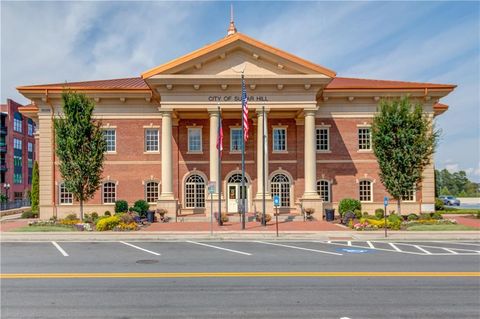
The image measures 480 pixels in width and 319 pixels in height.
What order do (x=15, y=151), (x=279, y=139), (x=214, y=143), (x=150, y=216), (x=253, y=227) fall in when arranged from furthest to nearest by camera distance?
(x=15, y=151) < (x=279, y=139) < (x=214, y=143) < (x=150, y=216) < (x=253, y=227)

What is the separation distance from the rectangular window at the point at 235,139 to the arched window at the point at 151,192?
6.87 metres

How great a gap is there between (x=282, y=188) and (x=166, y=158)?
9.70 meters

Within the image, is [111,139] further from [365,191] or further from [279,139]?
[365,191]

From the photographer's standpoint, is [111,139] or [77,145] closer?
[77,145]

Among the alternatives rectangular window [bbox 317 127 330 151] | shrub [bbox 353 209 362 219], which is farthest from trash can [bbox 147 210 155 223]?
shrub [bbox 353 209 362 219]

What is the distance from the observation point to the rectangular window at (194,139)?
31328 millimetres

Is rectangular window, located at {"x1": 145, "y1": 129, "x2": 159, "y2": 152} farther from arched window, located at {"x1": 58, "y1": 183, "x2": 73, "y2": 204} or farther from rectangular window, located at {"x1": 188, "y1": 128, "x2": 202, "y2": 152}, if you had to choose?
arched window, located at {"x1": 58, "y1": 183, "x2": 73, "y2": 204}

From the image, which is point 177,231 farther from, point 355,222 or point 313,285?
point 313,285

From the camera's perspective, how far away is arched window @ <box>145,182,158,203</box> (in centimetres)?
3073

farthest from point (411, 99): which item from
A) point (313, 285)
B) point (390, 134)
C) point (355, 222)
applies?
Result: point (313, 285)

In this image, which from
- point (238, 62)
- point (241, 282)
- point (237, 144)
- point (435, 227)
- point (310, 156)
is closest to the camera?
point (241, 282)

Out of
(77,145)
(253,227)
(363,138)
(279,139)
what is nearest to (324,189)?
(363,138)

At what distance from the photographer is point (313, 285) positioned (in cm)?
999

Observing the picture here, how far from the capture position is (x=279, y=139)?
31547mm
